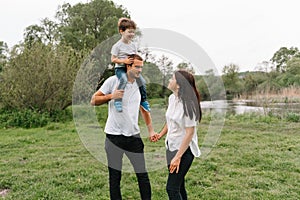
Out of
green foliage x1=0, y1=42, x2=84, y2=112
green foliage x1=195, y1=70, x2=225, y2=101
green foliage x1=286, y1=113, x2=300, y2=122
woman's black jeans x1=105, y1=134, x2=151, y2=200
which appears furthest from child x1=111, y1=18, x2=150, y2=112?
green foliage x1=286, y1=113, x2=300, y2=122

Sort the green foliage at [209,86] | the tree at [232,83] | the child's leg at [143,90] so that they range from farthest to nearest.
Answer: the tree at [232,83] → the green foliage at [209,86] → the child's leg at [143,90]

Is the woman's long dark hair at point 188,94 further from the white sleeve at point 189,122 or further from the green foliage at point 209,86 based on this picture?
the green foliage at point 209,86

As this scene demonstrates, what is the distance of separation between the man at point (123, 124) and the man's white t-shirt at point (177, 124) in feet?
0.93

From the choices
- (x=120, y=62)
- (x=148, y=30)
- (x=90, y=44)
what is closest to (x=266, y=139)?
(x=148, y=30)

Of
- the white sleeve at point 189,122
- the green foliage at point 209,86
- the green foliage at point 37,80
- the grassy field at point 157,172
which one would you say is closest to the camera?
the white sleeve at point 189,122

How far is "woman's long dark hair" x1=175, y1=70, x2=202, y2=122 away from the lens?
2336 mm

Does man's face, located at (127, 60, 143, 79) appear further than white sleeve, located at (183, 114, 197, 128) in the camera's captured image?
Yes

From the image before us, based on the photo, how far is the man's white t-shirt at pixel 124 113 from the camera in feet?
8.02

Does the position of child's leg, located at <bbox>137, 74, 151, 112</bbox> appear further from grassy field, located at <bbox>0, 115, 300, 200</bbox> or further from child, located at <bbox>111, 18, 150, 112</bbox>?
grassy field, located at <bbox>0, 115, 300, 200</bbox>

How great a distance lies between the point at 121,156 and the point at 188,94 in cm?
79

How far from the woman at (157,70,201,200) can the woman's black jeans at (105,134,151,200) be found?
26 cm

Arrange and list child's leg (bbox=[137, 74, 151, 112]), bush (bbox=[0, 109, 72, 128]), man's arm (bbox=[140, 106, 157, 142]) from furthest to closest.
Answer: bush (bbox=[0, 109, 72, 128]) < man's arm (bbox=[140, 106, 157, 142]) < child's leg (bbox=[137, 74, 151, 112])

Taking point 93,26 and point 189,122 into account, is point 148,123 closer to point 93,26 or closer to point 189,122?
point 189,122

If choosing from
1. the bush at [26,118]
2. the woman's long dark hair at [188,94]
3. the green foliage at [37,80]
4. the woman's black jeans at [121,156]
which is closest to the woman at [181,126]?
→ the woman's long dark hair at [188,94]
